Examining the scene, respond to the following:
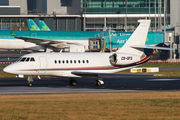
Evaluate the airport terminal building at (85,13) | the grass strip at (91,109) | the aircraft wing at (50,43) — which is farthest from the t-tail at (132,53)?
the airport terminal building at (85,13)

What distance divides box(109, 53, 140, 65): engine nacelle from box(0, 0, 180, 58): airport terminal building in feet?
230

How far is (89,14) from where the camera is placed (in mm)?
109562

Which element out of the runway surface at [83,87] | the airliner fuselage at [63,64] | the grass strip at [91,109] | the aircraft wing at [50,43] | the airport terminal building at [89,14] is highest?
→ the airport terminal building at [89,14]

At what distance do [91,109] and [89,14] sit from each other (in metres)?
94.6

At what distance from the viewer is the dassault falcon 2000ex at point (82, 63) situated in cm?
2812

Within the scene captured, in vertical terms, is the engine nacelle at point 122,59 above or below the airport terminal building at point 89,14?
below

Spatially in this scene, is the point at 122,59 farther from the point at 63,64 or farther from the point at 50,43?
the point at 50,43

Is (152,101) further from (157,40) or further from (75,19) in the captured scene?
(75,19)

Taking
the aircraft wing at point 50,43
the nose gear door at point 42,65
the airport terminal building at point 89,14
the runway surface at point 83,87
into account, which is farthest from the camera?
the airport terminal building at point 89,14

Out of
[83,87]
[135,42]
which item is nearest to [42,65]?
[83,87]

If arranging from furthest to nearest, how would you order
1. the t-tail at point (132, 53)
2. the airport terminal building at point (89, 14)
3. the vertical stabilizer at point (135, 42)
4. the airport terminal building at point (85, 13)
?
the airport terminal building at point (85, 13)
the airport terminal building at point (89, 14)
the vertical stabilizer at point (135, 42)
the t-tail at point (132, 53)

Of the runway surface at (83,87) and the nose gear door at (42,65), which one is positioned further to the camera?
the nose gear door at (42,65)

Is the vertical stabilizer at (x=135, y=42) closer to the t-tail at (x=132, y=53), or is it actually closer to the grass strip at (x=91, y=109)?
the t-tail at (x=132, y=53)

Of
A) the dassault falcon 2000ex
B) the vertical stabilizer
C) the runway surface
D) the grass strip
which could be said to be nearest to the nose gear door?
the dassault falcon 2000ex
